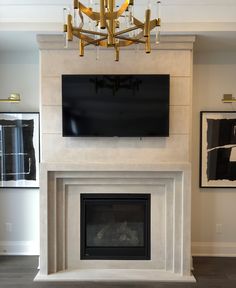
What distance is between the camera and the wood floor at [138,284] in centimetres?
359

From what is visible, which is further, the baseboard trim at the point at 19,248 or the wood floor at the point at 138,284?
the baseboard trim at the point at 19,248

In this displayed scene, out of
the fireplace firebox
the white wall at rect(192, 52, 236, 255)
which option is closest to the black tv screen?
the fireplace firebox

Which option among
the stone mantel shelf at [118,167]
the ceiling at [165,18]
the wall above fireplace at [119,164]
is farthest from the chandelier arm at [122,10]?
the stone mantel shelf at [118,167]

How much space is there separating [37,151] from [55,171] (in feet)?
2.67

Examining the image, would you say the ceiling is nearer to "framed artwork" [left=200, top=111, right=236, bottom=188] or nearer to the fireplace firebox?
"framed artwork" [left=200, top=111, right=236, bottom=188]

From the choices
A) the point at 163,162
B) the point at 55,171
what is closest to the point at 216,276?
the point at 163,162

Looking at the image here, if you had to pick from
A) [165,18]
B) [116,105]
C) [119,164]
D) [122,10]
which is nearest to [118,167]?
[119,164]

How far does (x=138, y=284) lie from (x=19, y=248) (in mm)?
1783

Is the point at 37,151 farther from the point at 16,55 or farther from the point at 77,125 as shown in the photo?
the point at 16,55

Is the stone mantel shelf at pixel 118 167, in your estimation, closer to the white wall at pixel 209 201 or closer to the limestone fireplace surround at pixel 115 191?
the limestone fireplace surround at pixel 115 191

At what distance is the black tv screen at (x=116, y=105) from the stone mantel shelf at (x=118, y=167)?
0.34 metres

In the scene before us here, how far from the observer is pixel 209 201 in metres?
4.45

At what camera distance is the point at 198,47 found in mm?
4191

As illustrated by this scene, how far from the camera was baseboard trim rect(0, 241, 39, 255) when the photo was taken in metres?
4.47
